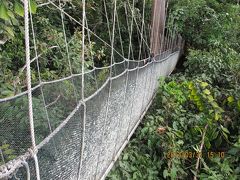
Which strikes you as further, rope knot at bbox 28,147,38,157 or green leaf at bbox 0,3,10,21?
green leaf at bbox 0,3,10,21

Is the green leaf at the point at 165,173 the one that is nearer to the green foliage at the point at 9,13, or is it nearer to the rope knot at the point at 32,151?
the green foliage at the point at 9,13

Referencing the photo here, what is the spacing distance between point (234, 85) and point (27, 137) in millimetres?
3145

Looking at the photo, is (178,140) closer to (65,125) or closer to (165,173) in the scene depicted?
(165,173)

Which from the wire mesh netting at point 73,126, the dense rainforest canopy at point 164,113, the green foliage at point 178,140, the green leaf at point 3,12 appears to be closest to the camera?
the wire mesh netting at point 73,126

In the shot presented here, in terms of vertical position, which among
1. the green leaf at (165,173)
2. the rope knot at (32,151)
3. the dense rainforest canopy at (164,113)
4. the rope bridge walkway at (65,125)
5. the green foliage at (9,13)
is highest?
the green foliage at (9,13)

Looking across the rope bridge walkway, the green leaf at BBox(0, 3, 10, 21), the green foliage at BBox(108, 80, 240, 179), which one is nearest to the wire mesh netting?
the rope bridge walkway

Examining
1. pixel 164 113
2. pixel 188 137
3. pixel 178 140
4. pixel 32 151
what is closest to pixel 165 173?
pixel 178 140

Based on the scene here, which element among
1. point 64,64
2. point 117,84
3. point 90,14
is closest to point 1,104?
point 117,84

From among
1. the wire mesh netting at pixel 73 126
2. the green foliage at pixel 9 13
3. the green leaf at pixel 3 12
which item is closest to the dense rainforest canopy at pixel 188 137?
the wire mesh netting at pixel 73 126

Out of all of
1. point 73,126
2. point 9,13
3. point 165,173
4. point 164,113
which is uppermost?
point 9,13

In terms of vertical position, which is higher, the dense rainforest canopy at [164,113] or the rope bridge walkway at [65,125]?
the rope bridge walkway at [65,125]

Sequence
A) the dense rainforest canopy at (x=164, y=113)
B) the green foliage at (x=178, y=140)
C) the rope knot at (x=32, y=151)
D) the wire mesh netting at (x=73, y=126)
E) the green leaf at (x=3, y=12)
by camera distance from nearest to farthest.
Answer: the rope knot at (x=32, y=151) < the wire mesh netting at (x=73, y=126) < the green leaf at (x=3, y=12) < the dense rainforest canopy at (x=164, y=113) < the green foliage at (x=178, y=140)

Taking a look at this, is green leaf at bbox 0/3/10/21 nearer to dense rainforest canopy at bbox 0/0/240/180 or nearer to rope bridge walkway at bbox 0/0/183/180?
rope bridge walkway at bbox 0/0/183/180

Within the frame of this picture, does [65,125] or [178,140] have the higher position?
[65,125]
